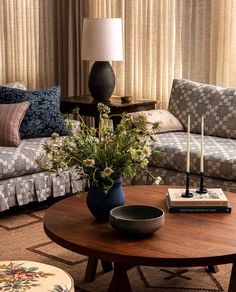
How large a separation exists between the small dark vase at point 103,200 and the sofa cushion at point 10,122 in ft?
5.23

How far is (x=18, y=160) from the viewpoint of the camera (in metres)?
3.98

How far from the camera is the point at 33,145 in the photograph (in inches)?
167

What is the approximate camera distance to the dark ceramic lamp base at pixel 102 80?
495 centimetres

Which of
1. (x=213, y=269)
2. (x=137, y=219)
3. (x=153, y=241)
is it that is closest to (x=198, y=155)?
(x=213, y=269)

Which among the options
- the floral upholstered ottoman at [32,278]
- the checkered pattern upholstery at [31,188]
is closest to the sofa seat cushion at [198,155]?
the checkered pattern upholstery at [31,188]

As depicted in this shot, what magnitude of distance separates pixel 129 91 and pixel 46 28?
1023 mm

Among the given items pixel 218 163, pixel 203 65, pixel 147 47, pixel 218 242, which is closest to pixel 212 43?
pixel 203 65

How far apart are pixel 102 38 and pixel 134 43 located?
0.67 m

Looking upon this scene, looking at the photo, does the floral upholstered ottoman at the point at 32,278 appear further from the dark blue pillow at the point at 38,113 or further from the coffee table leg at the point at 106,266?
the dark blue pillow at the point at 38,113

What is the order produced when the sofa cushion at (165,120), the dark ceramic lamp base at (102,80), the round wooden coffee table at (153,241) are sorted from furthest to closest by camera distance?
the dark ceramic lamp base at (102,80) → the sofa cushion at (165,120) → the round wooden coffee table at (153,241)

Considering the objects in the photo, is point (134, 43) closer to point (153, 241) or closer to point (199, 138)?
point (199, 138)

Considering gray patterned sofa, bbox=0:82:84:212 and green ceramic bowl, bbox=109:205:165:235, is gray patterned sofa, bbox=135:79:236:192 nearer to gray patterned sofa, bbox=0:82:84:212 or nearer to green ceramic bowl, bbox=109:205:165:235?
gray patterned sofa, bbox=0:82:84:212

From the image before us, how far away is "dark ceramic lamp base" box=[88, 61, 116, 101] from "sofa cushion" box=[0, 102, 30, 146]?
2.76 ft

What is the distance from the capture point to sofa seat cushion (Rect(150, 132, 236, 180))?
12.6 feet
